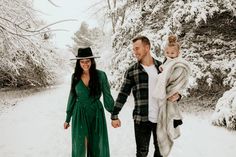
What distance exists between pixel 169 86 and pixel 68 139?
4872mm

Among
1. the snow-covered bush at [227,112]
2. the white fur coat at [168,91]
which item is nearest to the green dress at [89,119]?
the white fur coat at [168,91]

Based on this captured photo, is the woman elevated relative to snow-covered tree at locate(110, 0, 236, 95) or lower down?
lower down

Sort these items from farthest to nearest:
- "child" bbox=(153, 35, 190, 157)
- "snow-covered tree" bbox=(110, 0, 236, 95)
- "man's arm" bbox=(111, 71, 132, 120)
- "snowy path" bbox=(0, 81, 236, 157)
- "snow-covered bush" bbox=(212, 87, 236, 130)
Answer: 1. "snow-covered tree" bbox=(110, 0, 236, 95)
2. "snow-covered bush" bbox=(212, 87, 236, 130)
3. "snowy path" bbox=(0, 81, 236, 157)
4. "man's arm" bbox=(111, 71, 132, 120)
5. "child" bbox=(153, 35, 190, 157)

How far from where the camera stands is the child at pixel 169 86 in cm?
461

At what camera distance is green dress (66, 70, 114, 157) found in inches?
201

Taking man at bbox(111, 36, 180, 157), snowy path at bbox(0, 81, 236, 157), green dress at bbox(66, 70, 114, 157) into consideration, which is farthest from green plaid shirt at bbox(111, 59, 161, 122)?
snowy path at bbox(0, 81, 236, 157)

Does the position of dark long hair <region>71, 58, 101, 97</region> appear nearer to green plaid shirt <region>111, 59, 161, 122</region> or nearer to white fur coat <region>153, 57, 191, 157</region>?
green plaid shirt <region>111, 59, 161, 122</region>

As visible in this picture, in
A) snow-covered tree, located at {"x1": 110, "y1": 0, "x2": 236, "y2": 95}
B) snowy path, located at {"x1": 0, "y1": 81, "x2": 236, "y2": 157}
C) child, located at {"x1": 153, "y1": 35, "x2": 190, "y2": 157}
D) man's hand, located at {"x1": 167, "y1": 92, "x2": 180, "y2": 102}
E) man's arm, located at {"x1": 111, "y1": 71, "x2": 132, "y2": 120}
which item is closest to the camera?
child, located at {"x1": 153, "y1": 35, "x2": 190, "y2": 157}

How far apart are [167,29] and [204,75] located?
71.5 inches

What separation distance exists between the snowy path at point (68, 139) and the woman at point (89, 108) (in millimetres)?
2148

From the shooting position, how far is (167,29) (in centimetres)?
1241

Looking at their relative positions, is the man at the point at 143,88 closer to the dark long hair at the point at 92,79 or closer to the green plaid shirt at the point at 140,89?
the green plaid shirt at the point at 140,89

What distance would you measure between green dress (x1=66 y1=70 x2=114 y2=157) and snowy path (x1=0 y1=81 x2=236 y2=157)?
7.00ft

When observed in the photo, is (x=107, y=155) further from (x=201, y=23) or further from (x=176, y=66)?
(x=201, y=23)
